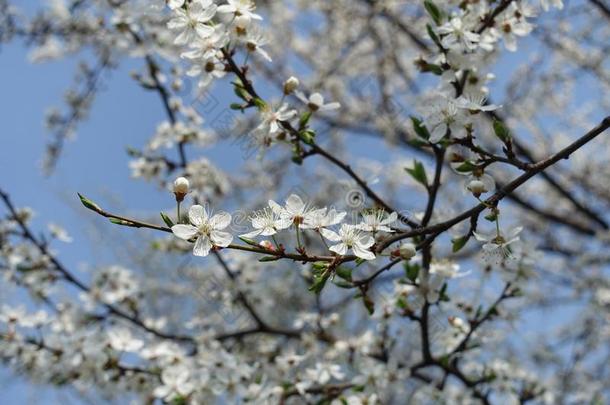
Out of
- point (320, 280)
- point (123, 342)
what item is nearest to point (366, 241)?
point (320, 280)

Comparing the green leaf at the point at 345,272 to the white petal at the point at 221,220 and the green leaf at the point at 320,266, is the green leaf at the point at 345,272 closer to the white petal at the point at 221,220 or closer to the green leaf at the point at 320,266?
the green leaf at the point at 320,266

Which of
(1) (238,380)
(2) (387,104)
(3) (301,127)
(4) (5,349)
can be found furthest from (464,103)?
(2) (387,104)

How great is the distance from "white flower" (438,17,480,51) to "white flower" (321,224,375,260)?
2.69ft

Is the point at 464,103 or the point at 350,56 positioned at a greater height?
the point at 350,56

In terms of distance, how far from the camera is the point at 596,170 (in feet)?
18.7

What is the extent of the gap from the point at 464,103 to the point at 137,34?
1.93 metres

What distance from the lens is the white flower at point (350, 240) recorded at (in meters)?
1.26

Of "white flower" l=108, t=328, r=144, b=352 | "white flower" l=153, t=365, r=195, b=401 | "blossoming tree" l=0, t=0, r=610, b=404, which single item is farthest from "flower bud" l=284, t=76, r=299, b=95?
"white flower" l=108, t=328, r=144, b=352

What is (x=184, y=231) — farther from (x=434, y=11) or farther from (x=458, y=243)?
(x=434, y=11)

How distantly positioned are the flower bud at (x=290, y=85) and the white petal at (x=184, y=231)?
686 millimetres

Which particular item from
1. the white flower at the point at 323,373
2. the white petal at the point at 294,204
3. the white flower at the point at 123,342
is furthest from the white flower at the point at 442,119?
the white flower at the point at 123,342

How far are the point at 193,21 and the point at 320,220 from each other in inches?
30.2

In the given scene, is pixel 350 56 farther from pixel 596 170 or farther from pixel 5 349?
pixel 5 349

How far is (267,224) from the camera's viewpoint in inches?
A: 51.9
